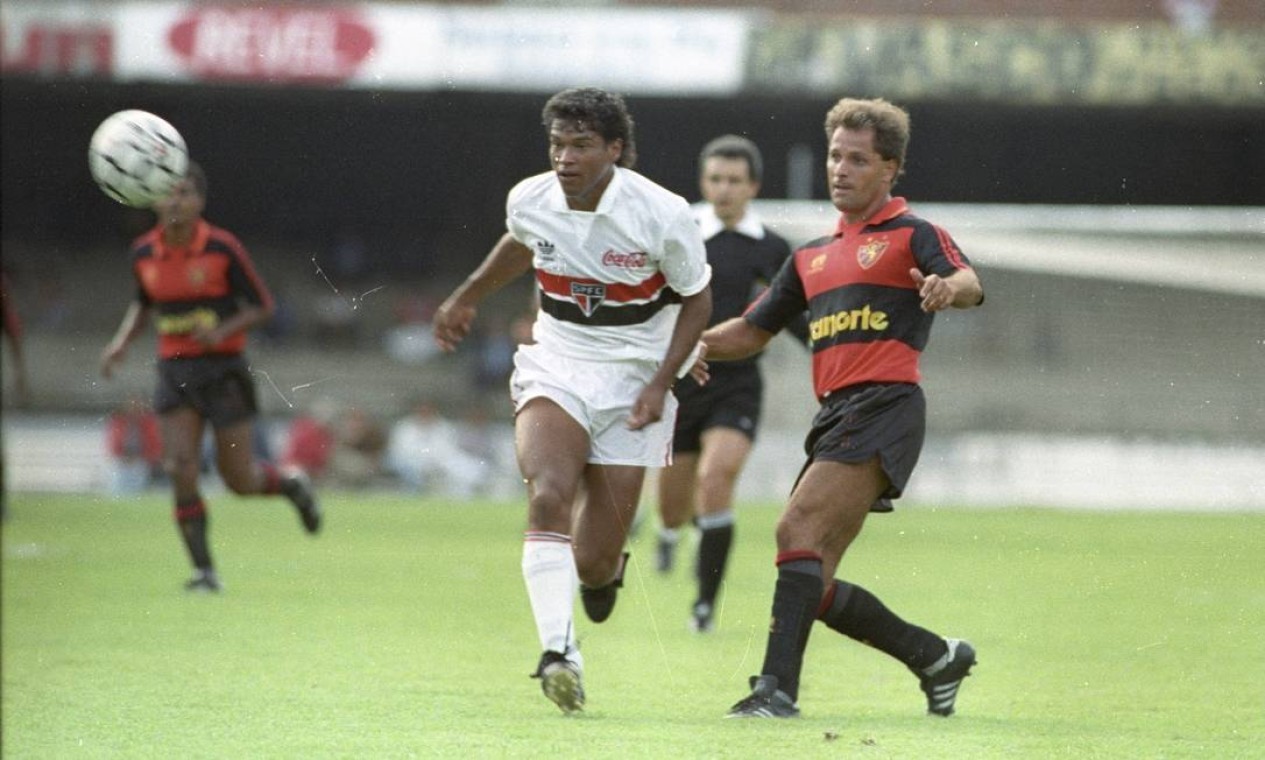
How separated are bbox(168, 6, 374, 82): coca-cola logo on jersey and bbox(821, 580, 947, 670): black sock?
20628 mm

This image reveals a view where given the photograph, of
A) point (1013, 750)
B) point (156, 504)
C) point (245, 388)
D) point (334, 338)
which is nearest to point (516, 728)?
point (1013, 750)

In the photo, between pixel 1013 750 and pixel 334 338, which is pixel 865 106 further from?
pixel 334 338

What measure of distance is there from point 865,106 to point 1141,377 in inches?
693

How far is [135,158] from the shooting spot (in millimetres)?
7125

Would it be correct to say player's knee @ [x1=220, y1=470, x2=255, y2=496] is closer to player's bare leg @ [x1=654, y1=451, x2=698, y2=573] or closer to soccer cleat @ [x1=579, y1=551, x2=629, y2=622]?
player's bare leg @ [x1=654, y1=451, x2=698, y2=573]

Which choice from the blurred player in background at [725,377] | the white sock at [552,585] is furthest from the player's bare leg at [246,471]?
the white sock at [552,585]

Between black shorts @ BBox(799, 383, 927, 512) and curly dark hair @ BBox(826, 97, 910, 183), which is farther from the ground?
curly dark hair @ BBox(826, 97, 910, 183)

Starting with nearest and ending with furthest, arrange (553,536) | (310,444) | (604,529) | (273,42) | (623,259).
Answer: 1. (553,536)
2. (623,259)
3. (604,529)
4. (310,444)
5. (273,42)

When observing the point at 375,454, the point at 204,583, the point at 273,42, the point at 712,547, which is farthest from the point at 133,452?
the point at 712,547

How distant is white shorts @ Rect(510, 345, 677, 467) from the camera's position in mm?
6559

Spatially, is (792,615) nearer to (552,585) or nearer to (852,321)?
(552,585)

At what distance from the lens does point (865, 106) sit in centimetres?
632

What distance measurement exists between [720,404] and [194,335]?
3.07 m

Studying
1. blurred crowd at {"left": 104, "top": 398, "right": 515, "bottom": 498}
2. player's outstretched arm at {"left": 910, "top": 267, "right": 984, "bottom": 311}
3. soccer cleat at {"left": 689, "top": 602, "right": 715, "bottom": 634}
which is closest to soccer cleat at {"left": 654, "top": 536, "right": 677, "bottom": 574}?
soccer cleat at {"left": 689, "top": 602, "right": 715, "bottom": 634}
